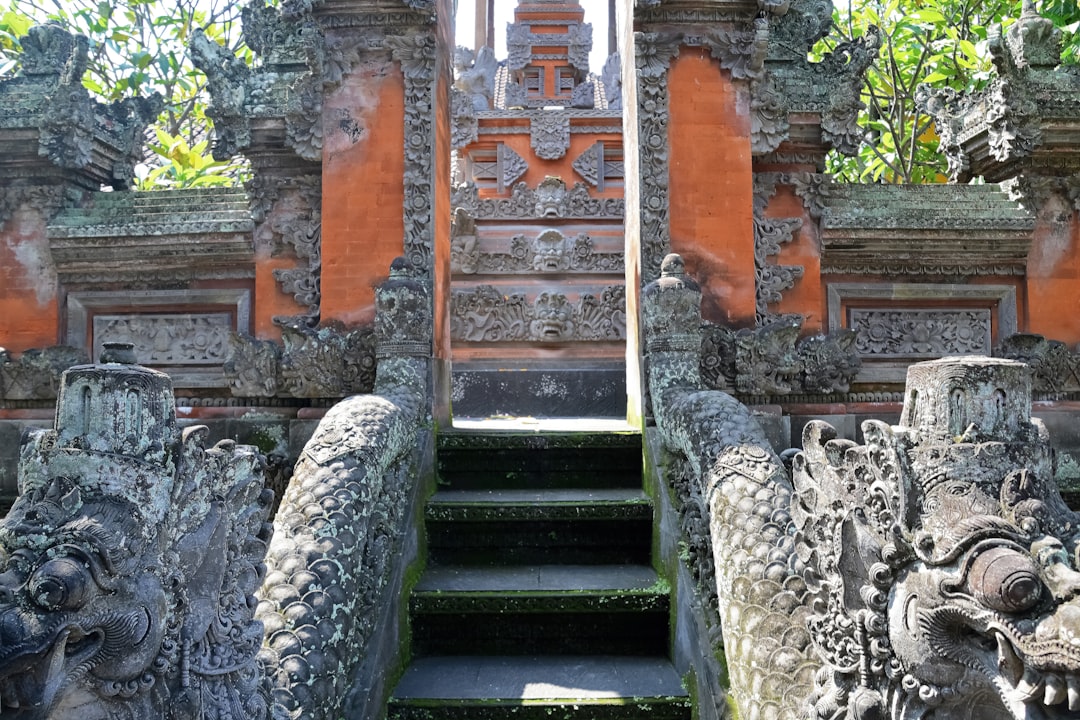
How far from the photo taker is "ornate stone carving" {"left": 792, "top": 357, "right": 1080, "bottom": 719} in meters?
2.17

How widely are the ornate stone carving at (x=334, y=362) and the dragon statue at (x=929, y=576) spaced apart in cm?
315

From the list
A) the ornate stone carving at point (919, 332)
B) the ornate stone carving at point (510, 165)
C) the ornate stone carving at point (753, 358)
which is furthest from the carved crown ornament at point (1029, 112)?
the ornate stone carving at point (510, 165)

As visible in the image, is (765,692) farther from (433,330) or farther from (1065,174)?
(1065,174)

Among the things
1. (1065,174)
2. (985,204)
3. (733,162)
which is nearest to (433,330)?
(733,162)

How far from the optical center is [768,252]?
20.6 ft

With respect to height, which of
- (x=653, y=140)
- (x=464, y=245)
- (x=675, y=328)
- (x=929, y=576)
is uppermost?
(x=653, y=140)

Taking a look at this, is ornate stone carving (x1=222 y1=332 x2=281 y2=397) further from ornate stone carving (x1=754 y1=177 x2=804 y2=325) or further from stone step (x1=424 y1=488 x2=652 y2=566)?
ornate stone carving (x1=754 y1=177 x2=804 y2=325)

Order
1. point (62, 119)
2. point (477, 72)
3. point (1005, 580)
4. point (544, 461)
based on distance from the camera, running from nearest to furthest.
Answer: point (1005, 580), point (544, 461), point (62, 119), point (477, 72)

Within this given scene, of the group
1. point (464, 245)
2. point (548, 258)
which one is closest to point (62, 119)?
point (464, 245)

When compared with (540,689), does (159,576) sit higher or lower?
higher

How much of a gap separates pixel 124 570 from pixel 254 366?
3675 mm

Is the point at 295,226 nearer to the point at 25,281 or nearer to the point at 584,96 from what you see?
the point at 25,281

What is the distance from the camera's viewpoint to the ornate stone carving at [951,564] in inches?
85.6

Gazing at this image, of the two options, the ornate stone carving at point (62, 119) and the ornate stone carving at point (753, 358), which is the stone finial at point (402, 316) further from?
the ornate stone carving at point (62, 119)
